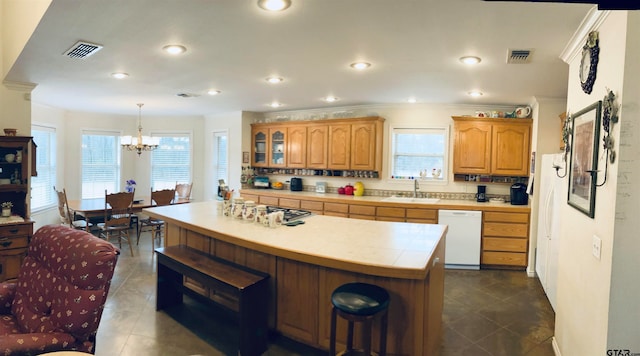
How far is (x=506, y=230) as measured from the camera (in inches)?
180

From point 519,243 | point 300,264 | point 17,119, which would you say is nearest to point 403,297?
point 300,264

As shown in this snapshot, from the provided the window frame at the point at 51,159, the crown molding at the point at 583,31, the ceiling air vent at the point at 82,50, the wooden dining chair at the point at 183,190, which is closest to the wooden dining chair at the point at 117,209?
the wooden dining chair at the point at 183,190

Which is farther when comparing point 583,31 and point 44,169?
point 44,169

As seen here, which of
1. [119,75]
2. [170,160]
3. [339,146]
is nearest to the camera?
[119,75]

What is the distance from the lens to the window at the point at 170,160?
7293 millimetres

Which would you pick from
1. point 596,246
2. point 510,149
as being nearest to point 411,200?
point 510,149

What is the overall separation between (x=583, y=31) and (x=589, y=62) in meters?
0.24

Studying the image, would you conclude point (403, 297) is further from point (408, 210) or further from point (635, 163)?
point (408, 210)

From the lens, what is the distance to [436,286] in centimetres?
253

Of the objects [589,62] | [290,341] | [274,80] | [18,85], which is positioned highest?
[274,80]

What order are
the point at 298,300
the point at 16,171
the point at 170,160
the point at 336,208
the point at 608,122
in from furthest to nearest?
the point at 170,160
the point at 336,208
the point at 16,171
the point at 298,300
the point at 608,122

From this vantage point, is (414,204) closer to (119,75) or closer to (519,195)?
(519,195)

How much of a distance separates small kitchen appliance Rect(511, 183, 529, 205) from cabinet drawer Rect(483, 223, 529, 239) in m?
0.36

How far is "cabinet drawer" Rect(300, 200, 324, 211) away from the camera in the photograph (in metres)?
5.42
